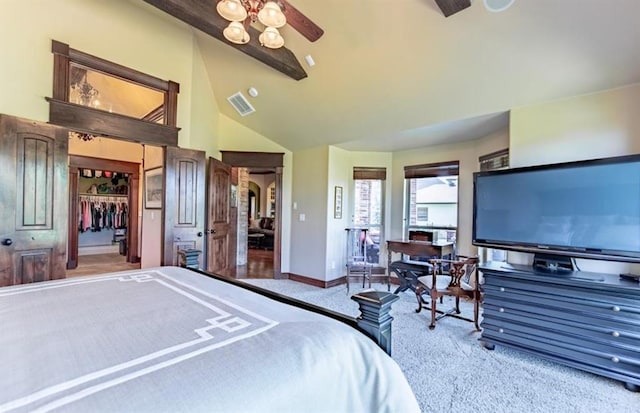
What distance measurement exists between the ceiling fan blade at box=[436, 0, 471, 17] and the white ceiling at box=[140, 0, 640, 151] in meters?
0.12

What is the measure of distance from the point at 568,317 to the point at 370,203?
340cm

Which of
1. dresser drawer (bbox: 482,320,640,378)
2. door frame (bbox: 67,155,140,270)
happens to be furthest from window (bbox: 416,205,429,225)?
door frame (bbox: 67,155,140,270)

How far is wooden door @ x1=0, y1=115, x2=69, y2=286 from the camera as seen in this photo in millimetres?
2621

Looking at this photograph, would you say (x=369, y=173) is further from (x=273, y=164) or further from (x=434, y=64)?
(x=434, y=64)

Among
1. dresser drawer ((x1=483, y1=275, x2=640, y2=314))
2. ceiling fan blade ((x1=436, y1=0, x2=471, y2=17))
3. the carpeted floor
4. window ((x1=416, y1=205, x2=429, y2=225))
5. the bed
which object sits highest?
ceiling fan blade ((x1=436, y1=0, x2=471, y2=17))

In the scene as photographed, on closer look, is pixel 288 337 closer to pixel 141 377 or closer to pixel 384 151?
pixel 141 377

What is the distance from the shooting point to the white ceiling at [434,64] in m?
2.25

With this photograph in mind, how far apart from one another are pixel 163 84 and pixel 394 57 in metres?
2.89

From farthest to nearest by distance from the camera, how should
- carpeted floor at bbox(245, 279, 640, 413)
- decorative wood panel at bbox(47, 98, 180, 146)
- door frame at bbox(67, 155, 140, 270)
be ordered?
door frame at bbox(67, 155, 140, 270) → decorative wood panel at bbox(47, 98, 180, 146) → carpeted floor at bbox(245, 279, 640, 413)

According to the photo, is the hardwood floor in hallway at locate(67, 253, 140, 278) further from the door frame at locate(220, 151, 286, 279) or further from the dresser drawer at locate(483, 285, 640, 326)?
the dresser drawer at locate(483, 285, 640, 326)

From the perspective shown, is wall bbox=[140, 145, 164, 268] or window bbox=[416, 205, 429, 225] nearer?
wall bbox=[140, 145, 164, 268]

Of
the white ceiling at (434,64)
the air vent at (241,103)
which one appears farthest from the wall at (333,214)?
the air vent at (241,103)

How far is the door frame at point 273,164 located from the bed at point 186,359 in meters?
3.79

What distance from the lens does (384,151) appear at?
525 centimetres
